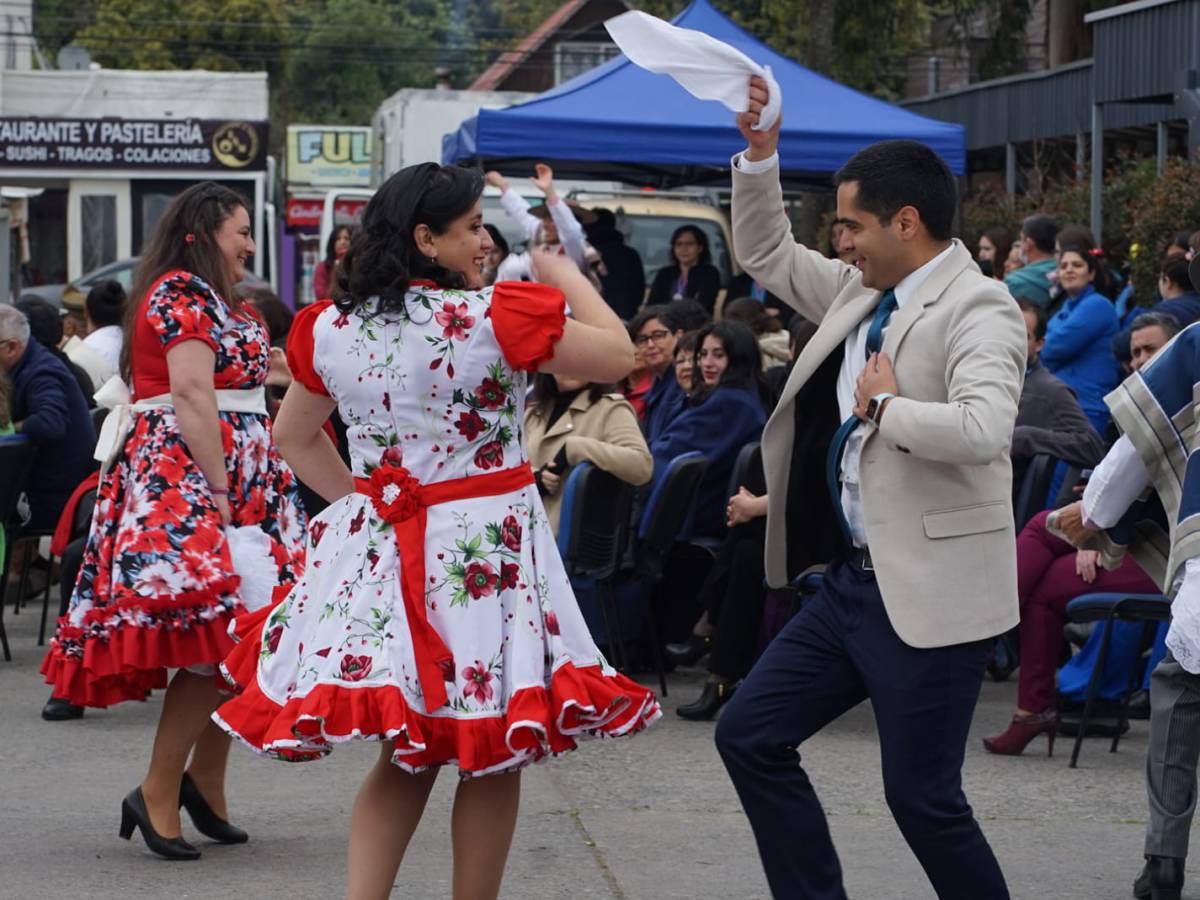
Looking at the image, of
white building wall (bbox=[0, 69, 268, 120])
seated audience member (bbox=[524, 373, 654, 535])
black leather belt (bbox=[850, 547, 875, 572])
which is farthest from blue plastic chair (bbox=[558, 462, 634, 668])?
white building wall (bbox=[0, 69, 268, 120])

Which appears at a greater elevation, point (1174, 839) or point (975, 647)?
point (975, 647)

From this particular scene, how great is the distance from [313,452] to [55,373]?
4.85 meters

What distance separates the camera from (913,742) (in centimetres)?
388

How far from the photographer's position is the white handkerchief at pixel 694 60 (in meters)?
3.98

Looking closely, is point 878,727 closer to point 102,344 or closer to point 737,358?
point 737,358

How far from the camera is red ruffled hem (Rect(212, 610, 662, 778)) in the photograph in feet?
12.8

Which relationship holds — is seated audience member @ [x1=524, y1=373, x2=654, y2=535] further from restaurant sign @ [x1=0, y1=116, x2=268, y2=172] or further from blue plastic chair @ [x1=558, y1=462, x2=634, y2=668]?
restaurant sign @ [x1=0, y1=116, x2=268, y2=172]

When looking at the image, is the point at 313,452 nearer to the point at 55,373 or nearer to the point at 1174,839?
the point at 1174,839

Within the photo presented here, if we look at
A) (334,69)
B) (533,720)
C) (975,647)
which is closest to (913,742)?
(975,647)

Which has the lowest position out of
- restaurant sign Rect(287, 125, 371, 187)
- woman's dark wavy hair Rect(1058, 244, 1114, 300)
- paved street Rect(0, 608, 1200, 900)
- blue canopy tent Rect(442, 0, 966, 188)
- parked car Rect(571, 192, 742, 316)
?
paved street Rect(0, 608, 1200, 900)

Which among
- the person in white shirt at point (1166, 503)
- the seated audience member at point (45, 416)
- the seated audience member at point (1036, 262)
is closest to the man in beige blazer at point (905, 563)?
the person in white shirt at point (1166, 503)

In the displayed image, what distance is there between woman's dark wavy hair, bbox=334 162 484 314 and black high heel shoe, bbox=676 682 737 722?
12.3 ft

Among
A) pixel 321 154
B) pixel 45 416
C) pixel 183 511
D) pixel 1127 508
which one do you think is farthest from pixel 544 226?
pixel 321 154

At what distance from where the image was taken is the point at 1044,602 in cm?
701
